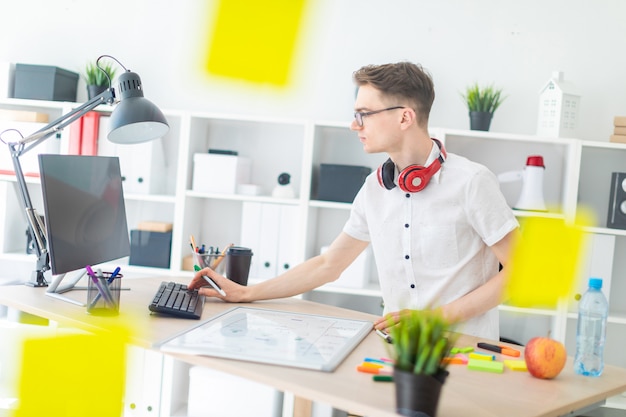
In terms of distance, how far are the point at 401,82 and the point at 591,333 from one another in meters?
0.94

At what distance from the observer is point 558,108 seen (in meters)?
3.40

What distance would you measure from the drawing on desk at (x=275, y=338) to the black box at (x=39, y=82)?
2.21 meters

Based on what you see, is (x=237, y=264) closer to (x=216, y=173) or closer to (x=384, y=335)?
(x=384, y=335)

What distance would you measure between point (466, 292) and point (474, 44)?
73.3 inches

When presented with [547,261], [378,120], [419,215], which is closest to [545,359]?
[419,215]

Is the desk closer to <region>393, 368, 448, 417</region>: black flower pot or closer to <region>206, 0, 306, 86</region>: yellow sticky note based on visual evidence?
<region>393, 368, 448, 417</region>: black flower pot

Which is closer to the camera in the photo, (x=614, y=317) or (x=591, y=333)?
(x=591, y=333)

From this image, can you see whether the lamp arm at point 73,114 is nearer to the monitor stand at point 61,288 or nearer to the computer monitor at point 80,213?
the computer monitor at point 80,213

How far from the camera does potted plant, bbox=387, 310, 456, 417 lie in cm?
125

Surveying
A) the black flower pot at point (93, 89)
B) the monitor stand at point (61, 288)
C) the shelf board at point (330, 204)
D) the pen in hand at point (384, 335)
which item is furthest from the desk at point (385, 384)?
the black flower pot at point (93, 89)

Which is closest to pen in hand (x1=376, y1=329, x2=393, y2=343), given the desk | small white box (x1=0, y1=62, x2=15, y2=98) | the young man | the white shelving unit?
the desk

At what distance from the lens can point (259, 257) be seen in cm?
365

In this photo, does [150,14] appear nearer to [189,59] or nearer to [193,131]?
[189,59]

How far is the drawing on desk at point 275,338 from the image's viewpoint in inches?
61.8
